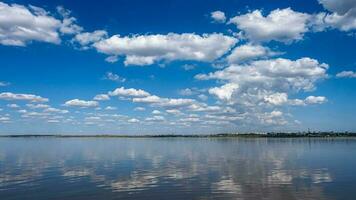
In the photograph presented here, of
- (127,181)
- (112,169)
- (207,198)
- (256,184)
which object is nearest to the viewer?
(207,198)

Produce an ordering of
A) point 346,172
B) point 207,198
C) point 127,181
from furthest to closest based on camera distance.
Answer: point 346,172
point 127,181
point 207,198

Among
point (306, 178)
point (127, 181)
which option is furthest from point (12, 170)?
point (306, 178)

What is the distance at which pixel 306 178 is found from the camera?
48781mm

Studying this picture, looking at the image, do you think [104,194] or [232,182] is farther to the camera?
[232,182]

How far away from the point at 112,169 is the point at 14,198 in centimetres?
2542

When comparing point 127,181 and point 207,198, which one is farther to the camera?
point 127,181

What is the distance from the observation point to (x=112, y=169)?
199 feet

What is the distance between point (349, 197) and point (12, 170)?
44706 mm

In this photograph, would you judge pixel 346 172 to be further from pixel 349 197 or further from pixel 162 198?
pixel 162 198

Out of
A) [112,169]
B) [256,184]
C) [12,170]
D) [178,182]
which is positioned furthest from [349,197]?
[12,170]

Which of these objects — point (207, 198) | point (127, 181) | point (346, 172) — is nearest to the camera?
point (207, 198)

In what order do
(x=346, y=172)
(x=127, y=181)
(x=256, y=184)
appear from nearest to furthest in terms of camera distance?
1. (x=256, y=184)
2. (x=127, y=181)
3. (x=346, y=172)

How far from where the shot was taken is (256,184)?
4353 cm

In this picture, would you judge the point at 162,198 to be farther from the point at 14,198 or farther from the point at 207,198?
the point at 14,198
